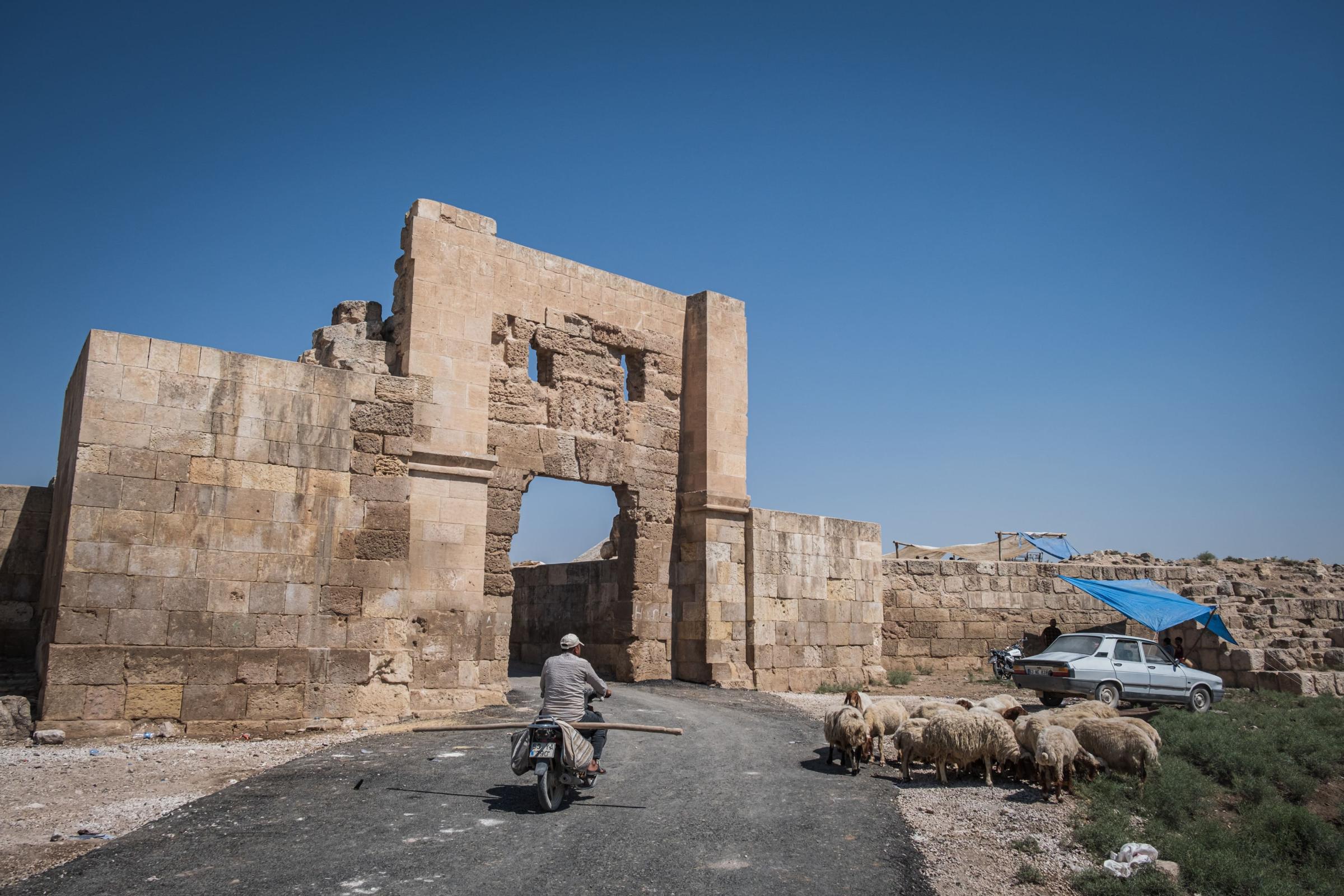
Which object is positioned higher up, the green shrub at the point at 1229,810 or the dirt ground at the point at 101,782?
the dirt ground at the point at 101,782

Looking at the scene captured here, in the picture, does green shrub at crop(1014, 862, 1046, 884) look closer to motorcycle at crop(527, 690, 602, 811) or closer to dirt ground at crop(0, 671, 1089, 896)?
dirt ground at crop(0, 671, 1089, 896)

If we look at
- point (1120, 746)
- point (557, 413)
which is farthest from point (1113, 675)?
point (557, 413)

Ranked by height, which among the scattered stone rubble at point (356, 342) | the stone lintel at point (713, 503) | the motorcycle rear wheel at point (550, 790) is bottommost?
the motorcycle rear wheel at point (550, 790)

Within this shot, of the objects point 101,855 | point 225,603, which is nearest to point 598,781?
point 101,855

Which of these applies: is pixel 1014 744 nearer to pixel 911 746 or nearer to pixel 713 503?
pixel 911 746

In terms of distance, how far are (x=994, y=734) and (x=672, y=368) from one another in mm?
9324

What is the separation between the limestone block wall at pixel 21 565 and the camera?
36.7 ft

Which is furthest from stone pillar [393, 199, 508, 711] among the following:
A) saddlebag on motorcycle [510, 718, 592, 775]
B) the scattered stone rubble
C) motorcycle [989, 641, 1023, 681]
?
motorcycle [989, 641, 1023, 681]

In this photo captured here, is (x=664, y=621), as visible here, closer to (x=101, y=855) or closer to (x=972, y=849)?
(x=972, y=849)

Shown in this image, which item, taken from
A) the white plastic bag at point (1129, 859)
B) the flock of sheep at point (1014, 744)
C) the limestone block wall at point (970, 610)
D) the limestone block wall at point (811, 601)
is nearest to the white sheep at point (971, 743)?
the flock of sheep at point (1014, 744)

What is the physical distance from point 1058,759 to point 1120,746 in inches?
39.8

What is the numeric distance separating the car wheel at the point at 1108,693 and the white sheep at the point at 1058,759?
4.87 m

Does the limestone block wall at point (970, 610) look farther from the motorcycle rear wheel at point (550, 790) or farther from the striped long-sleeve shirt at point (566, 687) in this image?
the motorcycle rear wheel at point (550, 790)

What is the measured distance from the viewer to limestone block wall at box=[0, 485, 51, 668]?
36.7 feet
